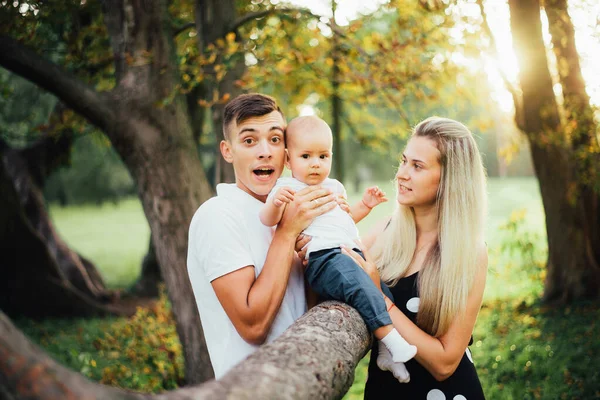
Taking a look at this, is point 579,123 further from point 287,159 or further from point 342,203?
point 287,159

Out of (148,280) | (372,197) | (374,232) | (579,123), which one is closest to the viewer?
(372,197)

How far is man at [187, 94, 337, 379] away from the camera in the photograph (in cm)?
221

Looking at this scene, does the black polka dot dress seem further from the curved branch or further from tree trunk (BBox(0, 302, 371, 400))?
the curved branch

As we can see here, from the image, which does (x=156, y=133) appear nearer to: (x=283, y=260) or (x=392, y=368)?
(x=283, y=260)

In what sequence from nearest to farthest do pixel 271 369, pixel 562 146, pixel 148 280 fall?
pixel 271 369 < pixel 562 146 < pixel 148 280

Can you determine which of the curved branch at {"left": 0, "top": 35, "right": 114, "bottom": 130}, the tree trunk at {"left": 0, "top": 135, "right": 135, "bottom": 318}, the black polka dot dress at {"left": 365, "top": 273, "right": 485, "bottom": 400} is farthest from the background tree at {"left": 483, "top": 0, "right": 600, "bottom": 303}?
the tree trunk at {"left": 0, "top": 135, "right": 135, "bottom": 318}

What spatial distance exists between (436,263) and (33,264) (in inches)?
356

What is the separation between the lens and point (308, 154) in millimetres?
2781

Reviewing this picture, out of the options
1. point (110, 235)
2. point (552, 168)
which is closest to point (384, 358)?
point (552, 168)

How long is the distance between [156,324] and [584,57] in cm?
718

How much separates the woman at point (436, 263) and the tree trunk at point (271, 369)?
48 cm

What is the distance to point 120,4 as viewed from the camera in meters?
4.57

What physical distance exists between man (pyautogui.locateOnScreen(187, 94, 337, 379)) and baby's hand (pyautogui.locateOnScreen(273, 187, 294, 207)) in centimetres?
5

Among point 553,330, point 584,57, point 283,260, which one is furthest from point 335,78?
point 283,260
